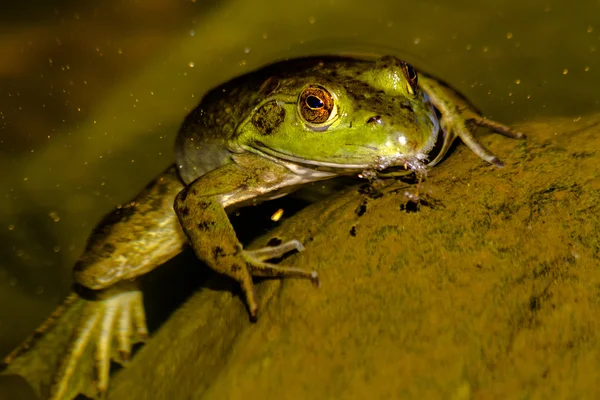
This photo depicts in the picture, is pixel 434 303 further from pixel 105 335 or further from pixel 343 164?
pixel 105 335

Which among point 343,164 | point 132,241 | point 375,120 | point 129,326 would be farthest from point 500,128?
point 129,326

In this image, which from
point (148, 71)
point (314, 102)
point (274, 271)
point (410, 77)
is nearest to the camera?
point (274, 271)

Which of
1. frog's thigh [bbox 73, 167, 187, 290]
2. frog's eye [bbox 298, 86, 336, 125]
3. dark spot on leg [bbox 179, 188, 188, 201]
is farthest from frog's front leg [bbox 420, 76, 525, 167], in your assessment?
frog's thigh [bbox 73, 167, 187, 290]

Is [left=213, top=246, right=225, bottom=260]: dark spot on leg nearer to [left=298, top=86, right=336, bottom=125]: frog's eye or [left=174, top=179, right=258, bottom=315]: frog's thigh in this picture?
[left=174, top=179, right=258, bottom=315]: frog's thigh

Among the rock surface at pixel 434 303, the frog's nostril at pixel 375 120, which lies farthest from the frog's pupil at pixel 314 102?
the rock surface at pixel 434 303

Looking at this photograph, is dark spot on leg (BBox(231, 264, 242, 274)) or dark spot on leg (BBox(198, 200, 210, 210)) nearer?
dark spot on leg (BBox(231, 264, 242, 274))

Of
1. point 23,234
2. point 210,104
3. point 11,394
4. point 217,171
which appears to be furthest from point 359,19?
point 11,394

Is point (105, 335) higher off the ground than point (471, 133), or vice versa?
point (471, 133)

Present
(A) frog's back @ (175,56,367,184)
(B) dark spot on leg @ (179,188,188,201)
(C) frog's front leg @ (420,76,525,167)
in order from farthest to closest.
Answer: (A) frog's back @ (175,56,367,184)
(B) dark spot on leg @ (179,188,188,201)
(C) frog's front leg @ (420,76,525,167)
